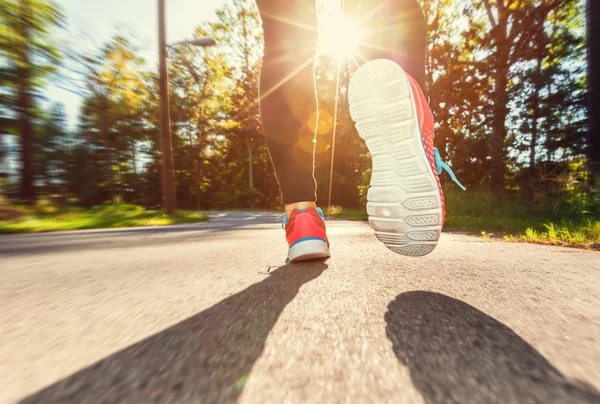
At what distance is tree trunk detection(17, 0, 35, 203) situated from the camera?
994 centimetres

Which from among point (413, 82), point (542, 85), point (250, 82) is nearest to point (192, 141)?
point (250, 82)

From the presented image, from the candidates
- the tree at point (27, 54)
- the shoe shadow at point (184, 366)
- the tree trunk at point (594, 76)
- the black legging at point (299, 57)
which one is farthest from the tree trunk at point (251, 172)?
the shoe shadow at point (184, 366)

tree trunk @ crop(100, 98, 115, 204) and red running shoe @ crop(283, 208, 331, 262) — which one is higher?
tree trunk @ crop(100, 98, 115, 204)

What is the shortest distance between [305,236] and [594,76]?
5669mm

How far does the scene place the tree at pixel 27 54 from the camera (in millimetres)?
9691

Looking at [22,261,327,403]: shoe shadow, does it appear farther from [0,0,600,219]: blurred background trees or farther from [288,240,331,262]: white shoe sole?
[0,0,600,219]: blurred background trees

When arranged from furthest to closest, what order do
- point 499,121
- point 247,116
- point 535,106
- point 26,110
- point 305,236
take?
point 247,116 → point 535,106 → point 26,110 → point 499,121 → point 305,236

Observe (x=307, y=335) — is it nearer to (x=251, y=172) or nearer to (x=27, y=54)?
(x=27, y=54)

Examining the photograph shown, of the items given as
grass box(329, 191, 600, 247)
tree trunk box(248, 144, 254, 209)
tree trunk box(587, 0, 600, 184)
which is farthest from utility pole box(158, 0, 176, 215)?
tree trunk box(248, 144, 254, 209)

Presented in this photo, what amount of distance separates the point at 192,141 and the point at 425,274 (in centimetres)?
2446

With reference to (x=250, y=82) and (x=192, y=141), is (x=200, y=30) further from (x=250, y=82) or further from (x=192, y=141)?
(x=192, y=141)

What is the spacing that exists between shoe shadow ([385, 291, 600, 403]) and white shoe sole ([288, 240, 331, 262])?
550 mm

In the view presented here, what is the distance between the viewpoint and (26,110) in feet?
33.6

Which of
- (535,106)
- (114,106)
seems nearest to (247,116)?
(114,106)
